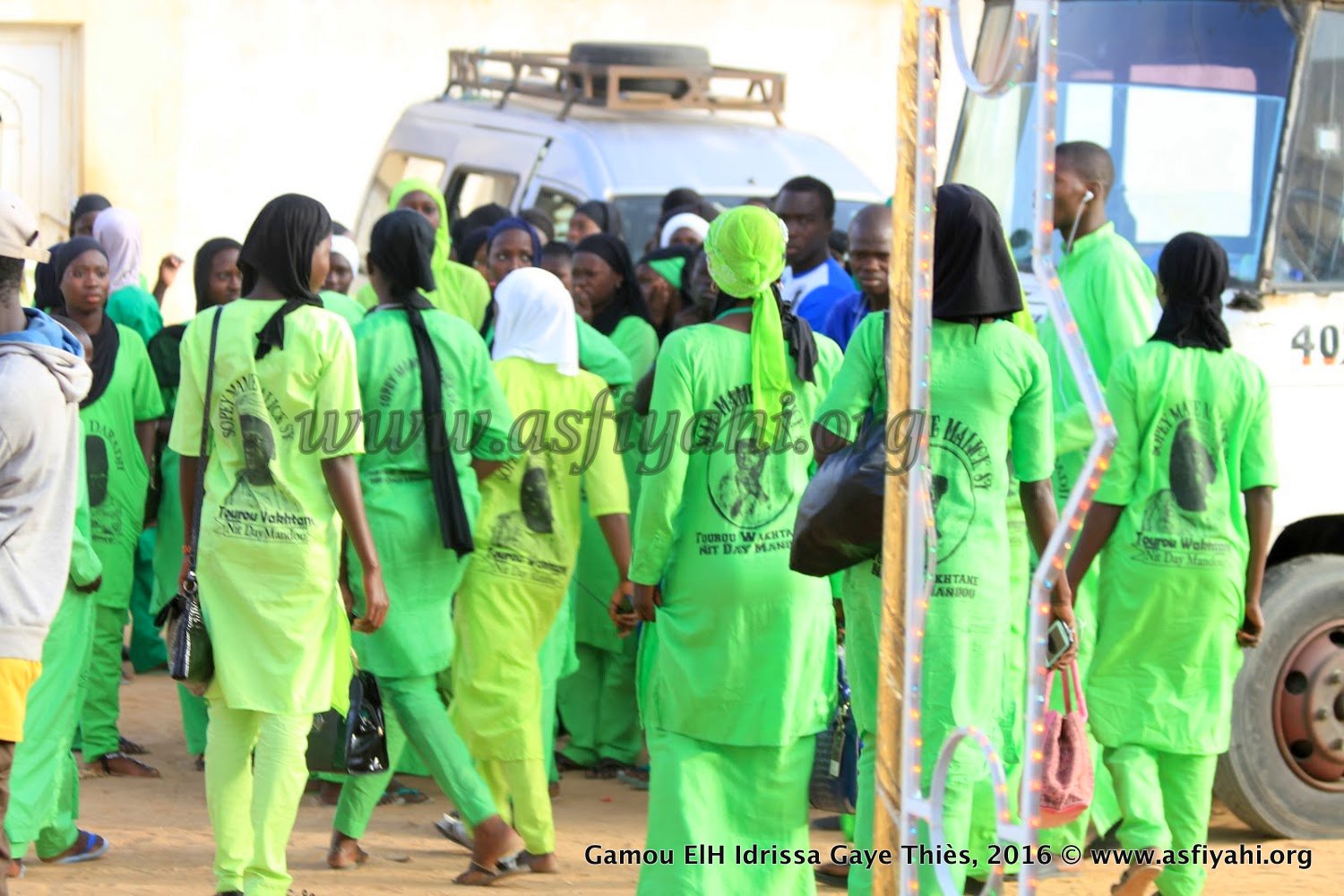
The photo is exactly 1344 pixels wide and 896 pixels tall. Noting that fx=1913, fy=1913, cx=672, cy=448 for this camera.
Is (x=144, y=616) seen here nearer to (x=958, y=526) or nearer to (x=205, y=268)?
(x=205, y=268)

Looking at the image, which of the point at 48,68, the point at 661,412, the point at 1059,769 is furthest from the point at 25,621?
the point at 48,68

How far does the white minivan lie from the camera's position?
10.9 m

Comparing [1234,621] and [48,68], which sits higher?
[48,68]

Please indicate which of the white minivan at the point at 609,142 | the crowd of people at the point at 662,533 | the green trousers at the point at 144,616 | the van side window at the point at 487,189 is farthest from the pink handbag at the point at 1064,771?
the van side window at the point at 487,189

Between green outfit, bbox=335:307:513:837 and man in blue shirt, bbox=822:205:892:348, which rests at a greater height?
man in blue shirt, bbox=822:205:892:348

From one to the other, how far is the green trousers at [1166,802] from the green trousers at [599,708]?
2.36 metres

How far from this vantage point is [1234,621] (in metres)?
5.55

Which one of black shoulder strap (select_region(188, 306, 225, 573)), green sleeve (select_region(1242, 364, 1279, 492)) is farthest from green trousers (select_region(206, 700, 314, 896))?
green sleeve (select_region(1242, 364, 1279, 492))

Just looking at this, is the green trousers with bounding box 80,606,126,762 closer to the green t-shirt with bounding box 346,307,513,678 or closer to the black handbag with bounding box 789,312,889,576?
the green t-shirt with bounding box 346,307,513,678

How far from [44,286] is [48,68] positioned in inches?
374

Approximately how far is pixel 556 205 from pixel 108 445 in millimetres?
4717

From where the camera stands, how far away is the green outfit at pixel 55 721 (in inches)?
224

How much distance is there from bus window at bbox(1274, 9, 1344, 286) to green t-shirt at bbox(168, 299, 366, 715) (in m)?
3.21

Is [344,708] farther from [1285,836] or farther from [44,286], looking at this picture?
[1285,836]
